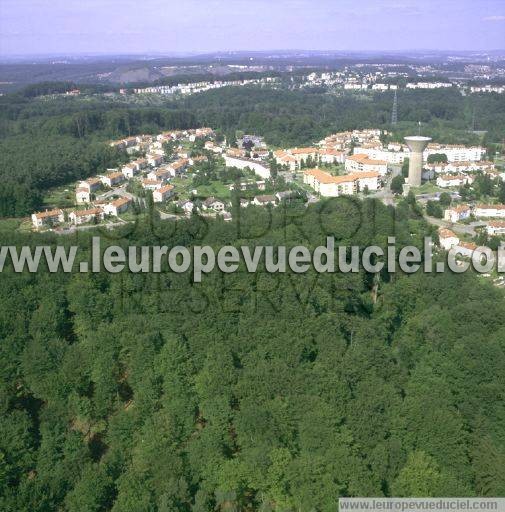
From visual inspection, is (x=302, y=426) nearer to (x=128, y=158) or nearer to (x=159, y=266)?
(x=159, y=266)

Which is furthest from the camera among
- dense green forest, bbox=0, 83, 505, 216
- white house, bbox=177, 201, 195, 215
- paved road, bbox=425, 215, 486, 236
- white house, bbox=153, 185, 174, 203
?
dense green forest, bbox=0, 83, 505, 216

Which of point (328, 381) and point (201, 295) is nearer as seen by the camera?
point (328, 381)

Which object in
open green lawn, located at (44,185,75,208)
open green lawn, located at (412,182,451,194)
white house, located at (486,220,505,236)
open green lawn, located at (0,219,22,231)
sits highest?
open green lawn, located at (0,219,22,231)

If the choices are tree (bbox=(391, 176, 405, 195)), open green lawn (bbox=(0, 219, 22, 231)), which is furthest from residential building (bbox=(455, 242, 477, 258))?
open green lawn (bbox=(0, 219, 22, 231))

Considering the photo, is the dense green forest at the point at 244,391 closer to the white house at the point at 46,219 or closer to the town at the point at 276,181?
the town at the point at 276,181

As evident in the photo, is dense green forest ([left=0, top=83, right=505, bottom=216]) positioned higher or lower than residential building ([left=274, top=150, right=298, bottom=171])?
higher

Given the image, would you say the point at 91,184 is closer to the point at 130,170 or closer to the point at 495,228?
the point at 130,170

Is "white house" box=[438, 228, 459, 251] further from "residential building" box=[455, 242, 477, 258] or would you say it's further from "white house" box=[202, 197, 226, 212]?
"white house" box=[202, 197, 226, 212]

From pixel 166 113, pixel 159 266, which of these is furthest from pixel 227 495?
pixel 166 113
